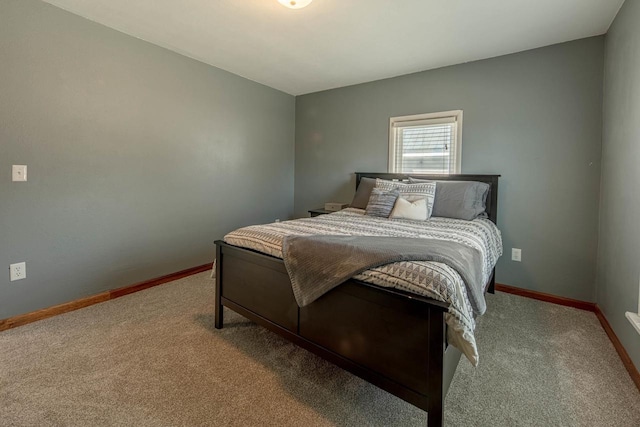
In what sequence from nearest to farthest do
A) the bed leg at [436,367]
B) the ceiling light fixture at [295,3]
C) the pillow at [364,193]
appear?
1. the bed leg at [436,367]
2. the ceiling light fixture at [295,3]
3. the pillow at [364,193]

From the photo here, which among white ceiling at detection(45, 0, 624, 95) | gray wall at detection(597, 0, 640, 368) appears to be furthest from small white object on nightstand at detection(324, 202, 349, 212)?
gray wall at detection(597, 0, 640, 368)

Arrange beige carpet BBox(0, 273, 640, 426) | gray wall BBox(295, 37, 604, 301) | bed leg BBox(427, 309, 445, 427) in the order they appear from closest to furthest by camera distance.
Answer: bed leg BBox(427, 309, 445, 427) < beige carpet BBox(0, 273, 640, 426) < gray wall BBox(295, 37, 604, 301)

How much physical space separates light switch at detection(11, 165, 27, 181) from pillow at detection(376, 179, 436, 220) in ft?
9.57

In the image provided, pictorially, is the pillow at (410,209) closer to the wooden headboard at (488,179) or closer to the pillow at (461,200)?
the pillow at (461,200)

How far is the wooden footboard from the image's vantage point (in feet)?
3.89

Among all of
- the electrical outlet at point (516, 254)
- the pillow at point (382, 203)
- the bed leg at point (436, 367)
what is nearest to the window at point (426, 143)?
the pillow at point (382, 203)

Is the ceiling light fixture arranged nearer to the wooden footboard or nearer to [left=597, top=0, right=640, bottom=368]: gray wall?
the wooden footboard

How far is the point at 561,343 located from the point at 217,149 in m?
3.55

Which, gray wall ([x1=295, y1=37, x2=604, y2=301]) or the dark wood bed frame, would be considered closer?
the dark wood bed frame

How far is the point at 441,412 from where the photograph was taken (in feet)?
3.83

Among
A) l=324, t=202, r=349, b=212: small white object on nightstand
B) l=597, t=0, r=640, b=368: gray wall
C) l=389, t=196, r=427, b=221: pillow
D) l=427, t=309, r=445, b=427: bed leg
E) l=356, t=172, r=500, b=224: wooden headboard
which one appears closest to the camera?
l=427, t=309, r=445, b=427: bed leg

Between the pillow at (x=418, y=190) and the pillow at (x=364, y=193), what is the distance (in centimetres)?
28

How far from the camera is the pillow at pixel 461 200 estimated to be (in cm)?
271

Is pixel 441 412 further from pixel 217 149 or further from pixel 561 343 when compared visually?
pixel 217 149
